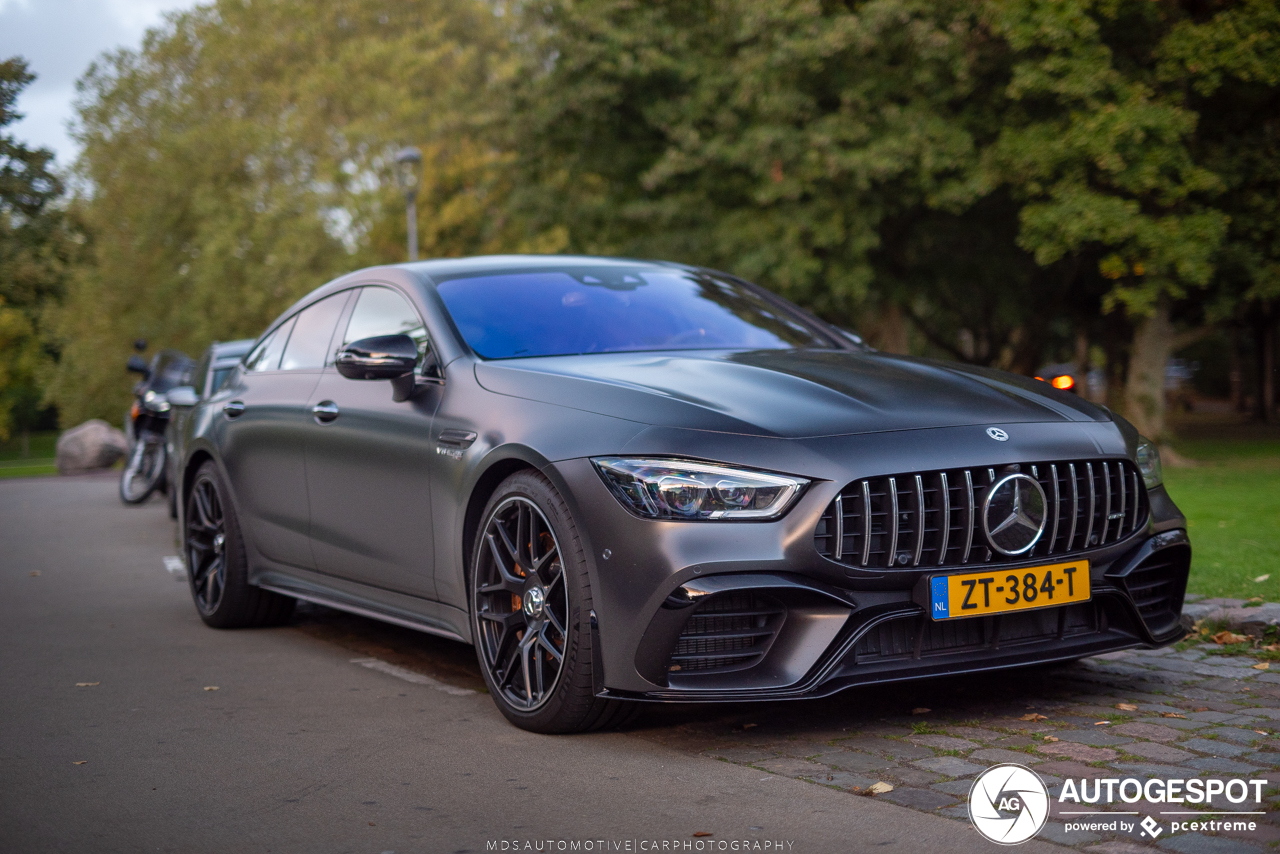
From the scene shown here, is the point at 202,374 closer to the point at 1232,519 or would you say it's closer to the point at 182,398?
the point at 182,398

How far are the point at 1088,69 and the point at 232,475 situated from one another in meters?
13.8

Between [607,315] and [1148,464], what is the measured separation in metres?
2.06

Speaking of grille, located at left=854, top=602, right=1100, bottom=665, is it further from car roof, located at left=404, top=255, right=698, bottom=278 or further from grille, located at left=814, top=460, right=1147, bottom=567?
car roof, located at left=404, top=255, right=698, bottom=278

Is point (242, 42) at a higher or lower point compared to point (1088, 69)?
higher

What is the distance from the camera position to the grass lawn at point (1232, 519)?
698cm

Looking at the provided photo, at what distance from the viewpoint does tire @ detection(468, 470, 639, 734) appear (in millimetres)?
4281

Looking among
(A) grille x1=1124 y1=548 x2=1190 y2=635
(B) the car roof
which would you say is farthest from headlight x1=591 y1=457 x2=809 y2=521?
(B) the car roof

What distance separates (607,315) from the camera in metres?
5.54

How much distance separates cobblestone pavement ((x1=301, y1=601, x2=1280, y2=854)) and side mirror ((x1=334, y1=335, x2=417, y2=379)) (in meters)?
1.28

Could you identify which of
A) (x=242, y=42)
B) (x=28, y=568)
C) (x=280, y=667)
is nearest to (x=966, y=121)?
(x=28, y=568)

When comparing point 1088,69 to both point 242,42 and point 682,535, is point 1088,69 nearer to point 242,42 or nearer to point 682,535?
point 682,535

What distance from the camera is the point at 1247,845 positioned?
323cm

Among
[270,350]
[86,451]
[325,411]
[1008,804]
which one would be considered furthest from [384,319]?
[86,451]

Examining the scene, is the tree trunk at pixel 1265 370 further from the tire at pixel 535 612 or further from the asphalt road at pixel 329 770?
the tire at pixel 535 612
